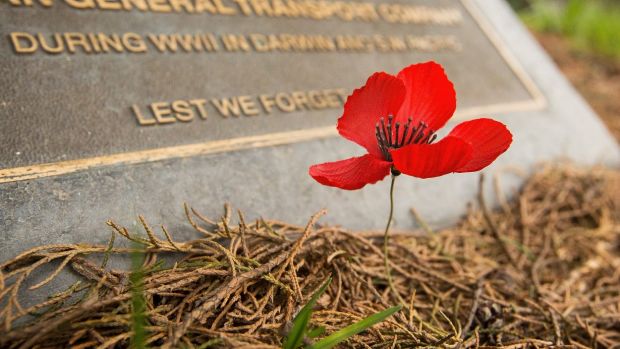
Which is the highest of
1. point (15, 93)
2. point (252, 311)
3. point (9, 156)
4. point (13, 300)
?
point (15, 93)

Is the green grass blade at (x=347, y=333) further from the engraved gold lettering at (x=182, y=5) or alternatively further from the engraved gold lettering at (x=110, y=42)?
the engraved gold lettering at (x=182, y=5)

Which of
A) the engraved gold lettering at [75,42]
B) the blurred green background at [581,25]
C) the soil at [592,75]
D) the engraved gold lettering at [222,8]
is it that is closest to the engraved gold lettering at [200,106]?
the engraved gold lettering at [75,42]

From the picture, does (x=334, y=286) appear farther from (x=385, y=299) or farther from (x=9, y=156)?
(x=9, y=156)

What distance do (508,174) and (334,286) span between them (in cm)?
122

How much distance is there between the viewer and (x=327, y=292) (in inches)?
60.8

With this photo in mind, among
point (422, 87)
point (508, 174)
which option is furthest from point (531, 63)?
point (422, 87)

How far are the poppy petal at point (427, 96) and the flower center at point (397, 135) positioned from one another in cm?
3

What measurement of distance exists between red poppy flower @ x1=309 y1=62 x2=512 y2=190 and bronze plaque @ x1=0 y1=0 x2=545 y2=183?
0.65 meters

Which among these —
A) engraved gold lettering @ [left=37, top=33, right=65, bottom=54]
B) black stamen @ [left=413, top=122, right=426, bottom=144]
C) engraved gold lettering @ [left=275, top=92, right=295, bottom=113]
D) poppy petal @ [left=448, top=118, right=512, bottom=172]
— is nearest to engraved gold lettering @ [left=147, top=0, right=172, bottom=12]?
engraved gold lettering @ [left=37, top=33, right=65, bottom=54]

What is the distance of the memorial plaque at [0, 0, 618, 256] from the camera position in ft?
5.12

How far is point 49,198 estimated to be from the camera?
150 centimetres

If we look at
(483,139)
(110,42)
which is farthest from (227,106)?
(483,139)

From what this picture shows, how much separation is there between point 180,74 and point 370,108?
0.84 m

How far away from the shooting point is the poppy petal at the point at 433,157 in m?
1.11
